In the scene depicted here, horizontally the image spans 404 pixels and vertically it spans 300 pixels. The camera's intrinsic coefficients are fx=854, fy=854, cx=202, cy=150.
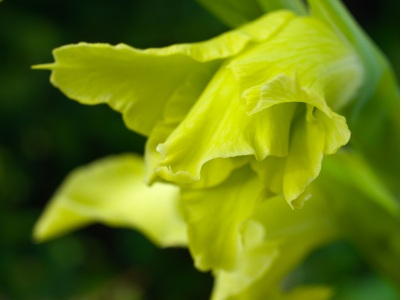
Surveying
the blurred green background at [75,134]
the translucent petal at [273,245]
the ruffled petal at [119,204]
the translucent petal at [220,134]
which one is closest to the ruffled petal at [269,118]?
the translucent petal at [220,134]

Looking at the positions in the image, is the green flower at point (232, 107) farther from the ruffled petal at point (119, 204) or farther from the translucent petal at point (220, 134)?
the ruffled petal at point (119, 204)

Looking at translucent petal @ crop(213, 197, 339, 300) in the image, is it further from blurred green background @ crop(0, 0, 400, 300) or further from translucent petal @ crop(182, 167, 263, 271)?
blurred green background @ crop(0, 0, 400, 300)

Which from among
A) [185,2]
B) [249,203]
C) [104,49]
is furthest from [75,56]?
[185,2]

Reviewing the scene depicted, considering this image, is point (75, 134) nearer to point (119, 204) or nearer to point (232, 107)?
point (119, 204)

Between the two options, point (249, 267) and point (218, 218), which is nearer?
point (218, 218)

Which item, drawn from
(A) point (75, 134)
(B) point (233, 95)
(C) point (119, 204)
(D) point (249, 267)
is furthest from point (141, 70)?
(A) point (75, 134)

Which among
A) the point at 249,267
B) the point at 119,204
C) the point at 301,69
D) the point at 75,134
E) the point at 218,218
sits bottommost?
the point at 75,134
